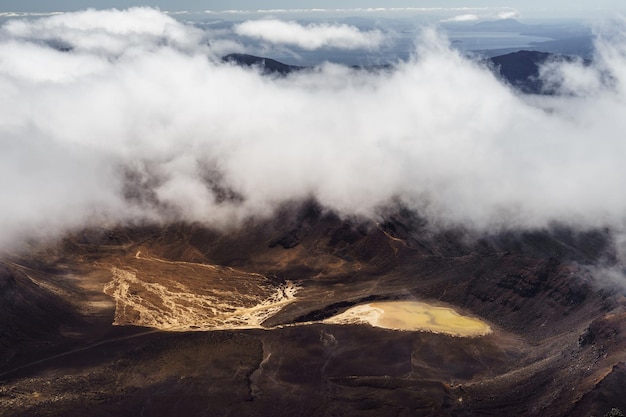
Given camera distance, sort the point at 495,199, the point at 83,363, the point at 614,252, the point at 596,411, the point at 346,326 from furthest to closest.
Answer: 1. the point at 495,199
2. the point at 614,252
3. the point at 346,326
4. the point at 83,363
5. the point at 596,411

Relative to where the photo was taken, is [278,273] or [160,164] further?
[160,164]

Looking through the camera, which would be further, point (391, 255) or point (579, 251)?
point (579, 251)

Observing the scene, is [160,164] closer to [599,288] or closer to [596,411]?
[599,288]

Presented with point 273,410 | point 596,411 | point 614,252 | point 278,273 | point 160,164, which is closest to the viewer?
point 596,411

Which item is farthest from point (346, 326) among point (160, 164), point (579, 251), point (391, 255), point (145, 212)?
point (160, 164)

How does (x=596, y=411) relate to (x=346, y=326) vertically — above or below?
above

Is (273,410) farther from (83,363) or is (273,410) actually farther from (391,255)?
(391,255)

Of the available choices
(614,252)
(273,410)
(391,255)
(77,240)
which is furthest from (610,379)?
(77,240)
